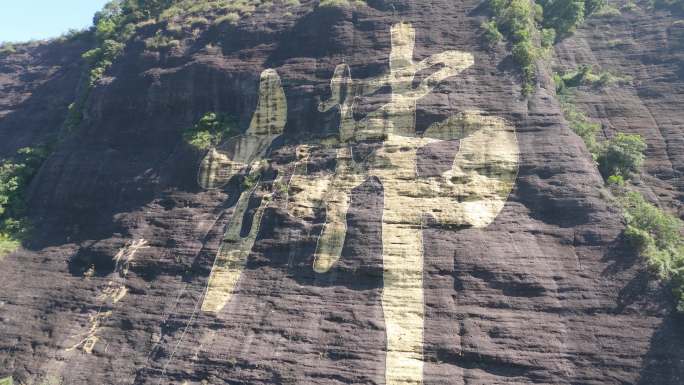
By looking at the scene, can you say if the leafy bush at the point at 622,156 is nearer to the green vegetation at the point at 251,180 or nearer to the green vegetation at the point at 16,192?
the green vegetation at the point at 251,180

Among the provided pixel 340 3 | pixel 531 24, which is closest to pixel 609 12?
pixel 531 24

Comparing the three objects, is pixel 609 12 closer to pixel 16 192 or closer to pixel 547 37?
pixel 547 37

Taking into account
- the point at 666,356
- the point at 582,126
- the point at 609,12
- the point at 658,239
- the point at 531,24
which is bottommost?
the point at 666,356

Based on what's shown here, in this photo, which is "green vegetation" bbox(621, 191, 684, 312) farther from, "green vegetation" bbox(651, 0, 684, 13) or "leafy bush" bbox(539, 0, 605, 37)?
"green vegetation" bbox(651, 0, 684, 13)

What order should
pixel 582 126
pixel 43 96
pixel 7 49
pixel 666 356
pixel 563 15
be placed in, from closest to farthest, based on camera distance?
pixel 666 356, pixel 582 126, pixel 563 15, pixel 43 96, pixel 7 49

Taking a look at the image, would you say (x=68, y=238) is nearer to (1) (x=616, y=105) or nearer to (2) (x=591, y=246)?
(2) (x=591, y=246)

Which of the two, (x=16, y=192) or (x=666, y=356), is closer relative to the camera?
(x=666, y=356)

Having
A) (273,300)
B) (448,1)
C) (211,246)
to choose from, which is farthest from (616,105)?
(211,246)
